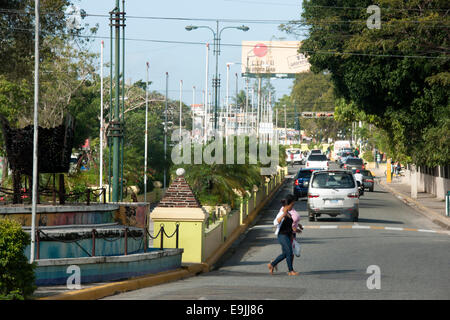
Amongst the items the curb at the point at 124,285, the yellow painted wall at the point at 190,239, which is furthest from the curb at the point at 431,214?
the curb at the point at 124,285

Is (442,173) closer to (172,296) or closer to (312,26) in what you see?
(312,26)

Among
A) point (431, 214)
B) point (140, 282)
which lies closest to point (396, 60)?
point (431, 214)

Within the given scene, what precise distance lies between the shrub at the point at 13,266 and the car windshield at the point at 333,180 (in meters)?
19.2

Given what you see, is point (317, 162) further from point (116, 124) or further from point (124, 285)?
point (124, 285)

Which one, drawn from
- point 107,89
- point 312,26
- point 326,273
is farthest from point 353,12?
point 326,273

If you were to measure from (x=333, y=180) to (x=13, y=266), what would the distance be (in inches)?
779

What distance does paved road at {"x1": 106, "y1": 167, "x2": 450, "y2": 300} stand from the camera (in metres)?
13.3

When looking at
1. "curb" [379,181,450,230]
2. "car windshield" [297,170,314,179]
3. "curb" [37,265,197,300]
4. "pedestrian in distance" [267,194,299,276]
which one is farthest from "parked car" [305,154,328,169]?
"curb" [37,265,197,300]

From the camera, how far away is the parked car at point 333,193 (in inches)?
1160

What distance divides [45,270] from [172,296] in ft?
7.63

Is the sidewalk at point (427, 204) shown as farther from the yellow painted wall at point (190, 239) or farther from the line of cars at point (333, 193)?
the yellow painted wall at point (190, 239)

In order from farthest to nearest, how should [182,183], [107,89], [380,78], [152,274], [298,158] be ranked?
[298,158], [107,89], [380,78], [182,183], [152,274]

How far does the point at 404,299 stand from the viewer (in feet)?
40.6

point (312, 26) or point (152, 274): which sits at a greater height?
point (312, 26)
